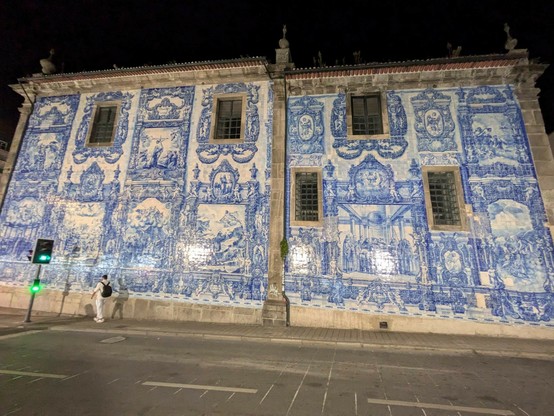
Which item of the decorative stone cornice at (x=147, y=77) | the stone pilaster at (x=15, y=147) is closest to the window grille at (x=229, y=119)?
the decorative stone cornice at (x=147, y=77)

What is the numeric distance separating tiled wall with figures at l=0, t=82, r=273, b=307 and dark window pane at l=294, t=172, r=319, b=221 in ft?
4.06

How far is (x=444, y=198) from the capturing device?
32.7ft

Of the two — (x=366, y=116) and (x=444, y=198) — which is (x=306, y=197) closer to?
(x=366, y=116)

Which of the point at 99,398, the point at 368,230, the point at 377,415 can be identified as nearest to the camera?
the point at 377,415

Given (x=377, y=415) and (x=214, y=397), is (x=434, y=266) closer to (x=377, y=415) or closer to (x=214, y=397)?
(x=377, y=415)

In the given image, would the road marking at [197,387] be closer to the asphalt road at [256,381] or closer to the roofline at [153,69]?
the asphalt road at [256,381]

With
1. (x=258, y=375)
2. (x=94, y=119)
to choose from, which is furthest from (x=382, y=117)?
(x=94, y=119)

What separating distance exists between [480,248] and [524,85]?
6.46 m

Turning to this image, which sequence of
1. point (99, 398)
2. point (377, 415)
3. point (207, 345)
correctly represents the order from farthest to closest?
point (207, 345) → point (99, 398) → point (377, 415)

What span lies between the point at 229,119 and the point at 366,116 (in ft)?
19.2

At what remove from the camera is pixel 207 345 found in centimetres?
735

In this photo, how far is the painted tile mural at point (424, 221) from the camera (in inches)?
351

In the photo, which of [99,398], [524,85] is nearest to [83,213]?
[99,398]

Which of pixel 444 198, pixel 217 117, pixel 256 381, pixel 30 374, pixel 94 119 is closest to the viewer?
pixel 256 381
